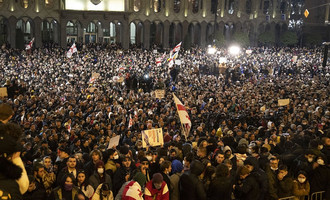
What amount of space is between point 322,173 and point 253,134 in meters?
4.52

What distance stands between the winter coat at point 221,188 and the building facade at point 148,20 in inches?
1544

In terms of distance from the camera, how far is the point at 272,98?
63.1 feet

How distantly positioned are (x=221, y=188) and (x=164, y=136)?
19.7 ft

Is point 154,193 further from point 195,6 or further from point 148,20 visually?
point 195,6

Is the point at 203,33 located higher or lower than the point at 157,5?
lower

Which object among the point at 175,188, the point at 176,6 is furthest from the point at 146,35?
the point at 175,188

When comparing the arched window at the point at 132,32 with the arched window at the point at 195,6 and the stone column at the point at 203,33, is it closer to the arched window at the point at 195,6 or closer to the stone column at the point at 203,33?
the arched window at the point at 195,6

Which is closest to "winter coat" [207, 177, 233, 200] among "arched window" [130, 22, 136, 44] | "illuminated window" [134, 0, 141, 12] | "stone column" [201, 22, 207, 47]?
"illuminated window" [134, 0, 141, 12]

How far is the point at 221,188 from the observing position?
19.7 ft

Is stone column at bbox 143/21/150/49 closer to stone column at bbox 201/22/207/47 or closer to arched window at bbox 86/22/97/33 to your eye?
arched window at bbox 86/22/97/33

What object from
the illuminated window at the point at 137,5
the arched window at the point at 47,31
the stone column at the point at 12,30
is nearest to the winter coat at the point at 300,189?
the stone column at the point at 12,30

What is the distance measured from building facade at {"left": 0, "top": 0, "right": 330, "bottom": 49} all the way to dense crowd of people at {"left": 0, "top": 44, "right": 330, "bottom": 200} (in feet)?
52.3

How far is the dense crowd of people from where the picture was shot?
599cm

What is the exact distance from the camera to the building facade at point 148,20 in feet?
150
